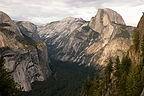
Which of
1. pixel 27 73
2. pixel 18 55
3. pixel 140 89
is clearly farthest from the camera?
pixel 27 73

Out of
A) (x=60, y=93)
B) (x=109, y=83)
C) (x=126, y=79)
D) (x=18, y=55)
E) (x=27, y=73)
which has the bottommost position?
(x=60, y=93)

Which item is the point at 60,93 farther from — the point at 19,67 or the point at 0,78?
the point at 0,78

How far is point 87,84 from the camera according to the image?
307 ft

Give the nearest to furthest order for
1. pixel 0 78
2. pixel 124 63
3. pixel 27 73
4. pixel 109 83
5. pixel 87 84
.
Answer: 1. pixel 0 78
2. pixel 124 63
3. pixel 109 83
4. pixel 87 84
5. pixel 27 73

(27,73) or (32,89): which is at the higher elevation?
(27,73)

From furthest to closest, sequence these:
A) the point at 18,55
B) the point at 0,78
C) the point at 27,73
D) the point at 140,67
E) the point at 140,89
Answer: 1. the point at 27,73
2. the point at 18,55
3. the point at 140,67
4. the point at 140,89
5. the point at 0,78

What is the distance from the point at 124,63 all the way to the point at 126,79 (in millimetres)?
11492

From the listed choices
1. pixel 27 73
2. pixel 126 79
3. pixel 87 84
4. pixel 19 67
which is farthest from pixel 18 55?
pixel 126 79

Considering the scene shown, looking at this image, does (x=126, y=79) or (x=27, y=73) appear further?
(x=27, y=73)

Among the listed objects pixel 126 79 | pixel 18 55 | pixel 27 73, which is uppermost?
pixel 126 79

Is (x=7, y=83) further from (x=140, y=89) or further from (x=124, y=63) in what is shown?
(x=124, y=63)

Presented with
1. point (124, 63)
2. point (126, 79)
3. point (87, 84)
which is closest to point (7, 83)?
Answer: point (126, 79)

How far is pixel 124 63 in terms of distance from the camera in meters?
73.9

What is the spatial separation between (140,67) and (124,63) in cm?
1288
